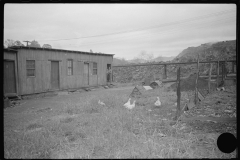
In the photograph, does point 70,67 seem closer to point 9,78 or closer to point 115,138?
point 9,78

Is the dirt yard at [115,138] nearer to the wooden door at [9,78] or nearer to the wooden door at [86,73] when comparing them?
the wooden door at [9,78]

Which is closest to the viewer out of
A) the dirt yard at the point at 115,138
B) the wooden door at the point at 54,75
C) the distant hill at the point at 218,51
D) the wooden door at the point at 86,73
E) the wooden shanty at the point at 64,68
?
→ the dirt yard at the point at 115,138

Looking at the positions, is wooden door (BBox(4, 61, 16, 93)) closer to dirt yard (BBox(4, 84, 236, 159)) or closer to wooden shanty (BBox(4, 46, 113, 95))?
dirt yard (BBox(4, 84, 236, 159))

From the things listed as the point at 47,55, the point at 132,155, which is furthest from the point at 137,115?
the point at 47,55

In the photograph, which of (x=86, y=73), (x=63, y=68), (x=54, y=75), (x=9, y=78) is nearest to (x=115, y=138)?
(x=9, y=78)

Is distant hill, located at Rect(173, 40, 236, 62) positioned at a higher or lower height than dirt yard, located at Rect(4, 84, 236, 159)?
higher

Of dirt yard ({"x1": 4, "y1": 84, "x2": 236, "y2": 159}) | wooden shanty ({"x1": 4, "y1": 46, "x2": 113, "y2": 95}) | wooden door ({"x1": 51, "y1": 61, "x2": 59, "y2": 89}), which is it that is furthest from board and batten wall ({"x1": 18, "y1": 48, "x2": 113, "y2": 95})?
dirt yard ({"x1": 4, "y1": 84, "x2": 236, "y2": 159})

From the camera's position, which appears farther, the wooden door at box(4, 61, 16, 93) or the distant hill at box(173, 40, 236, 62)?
the distant hill at box(173, 40, 236, 62)

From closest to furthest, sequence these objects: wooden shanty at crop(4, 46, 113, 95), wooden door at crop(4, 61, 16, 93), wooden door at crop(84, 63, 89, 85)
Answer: wooden door at crop(4, 61, 16, 93) < wooden shanty at crop(4, 46, 113, 95) < wooden door at crop(84, 63, 89, 85)

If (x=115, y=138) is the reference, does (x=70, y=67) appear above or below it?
above

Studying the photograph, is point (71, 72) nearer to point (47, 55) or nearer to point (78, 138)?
point (47, 55)

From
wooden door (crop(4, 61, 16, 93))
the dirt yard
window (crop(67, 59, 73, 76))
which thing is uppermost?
window (crop(67, 59, 73, 76))

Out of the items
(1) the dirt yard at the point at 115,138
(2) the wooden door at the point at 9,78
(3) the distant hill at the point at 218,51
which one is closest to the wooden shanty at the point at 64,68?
(2) the wooden door at the point at 9,78

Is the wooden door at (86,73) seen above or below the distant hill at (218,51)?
below
